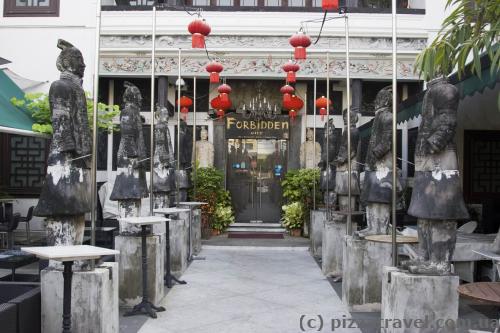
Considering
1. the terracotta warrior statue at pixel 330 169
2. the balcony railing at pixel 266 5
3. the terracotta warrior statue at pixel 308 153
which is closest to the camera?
the terracotta warrior statue at pixel 330 169

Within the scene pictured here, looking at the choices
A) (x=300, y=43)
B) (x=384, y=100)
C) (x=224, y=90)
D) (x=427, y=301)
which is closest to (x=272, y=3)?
(x=224, y=90)

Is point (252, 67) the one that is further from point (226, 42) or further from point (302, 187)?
point (302, 187)

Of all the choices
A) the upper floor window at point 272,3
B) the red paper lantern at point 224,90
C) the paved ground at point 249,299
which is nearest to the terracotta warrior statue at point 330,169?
the paved ground at point 249,299

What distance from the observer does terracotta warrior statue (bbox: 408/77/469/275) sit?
4.22 m

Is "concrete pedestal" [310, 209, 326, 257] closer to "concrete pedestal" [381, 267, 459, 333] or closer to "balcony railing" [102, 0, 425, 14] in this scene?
"balcony railing" [102, 0, 425, 14]

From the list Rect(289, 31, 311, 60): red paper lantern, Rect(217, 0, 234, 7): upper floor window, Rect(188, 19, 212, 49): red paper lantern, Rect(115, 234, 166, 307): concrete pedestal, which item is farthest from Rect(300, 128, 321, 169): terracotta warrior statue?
Rect(115, 234, 166, 307): concrete pedestal

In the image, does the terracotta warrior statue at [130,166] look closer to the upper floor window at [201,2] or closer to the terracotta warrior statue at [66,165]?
the terracotta warrior statue at [66,165]

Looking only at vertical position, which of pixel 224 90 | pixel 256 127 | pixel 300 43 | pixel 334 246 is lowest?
pixel 334 246

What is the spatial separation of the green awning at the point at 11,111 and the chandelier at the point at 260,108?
20.9 ft

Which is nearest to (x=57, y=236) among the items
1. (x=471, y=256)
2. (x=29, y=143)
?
(x=471, y=256)

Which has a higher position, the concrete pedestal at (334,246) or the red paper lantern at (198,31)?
the red paper lantern at (198,31)

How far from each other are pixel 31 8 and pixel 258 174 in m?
7.72

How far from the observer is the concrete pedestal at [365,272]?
5.98m

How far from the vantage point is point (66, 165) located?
4.58m
